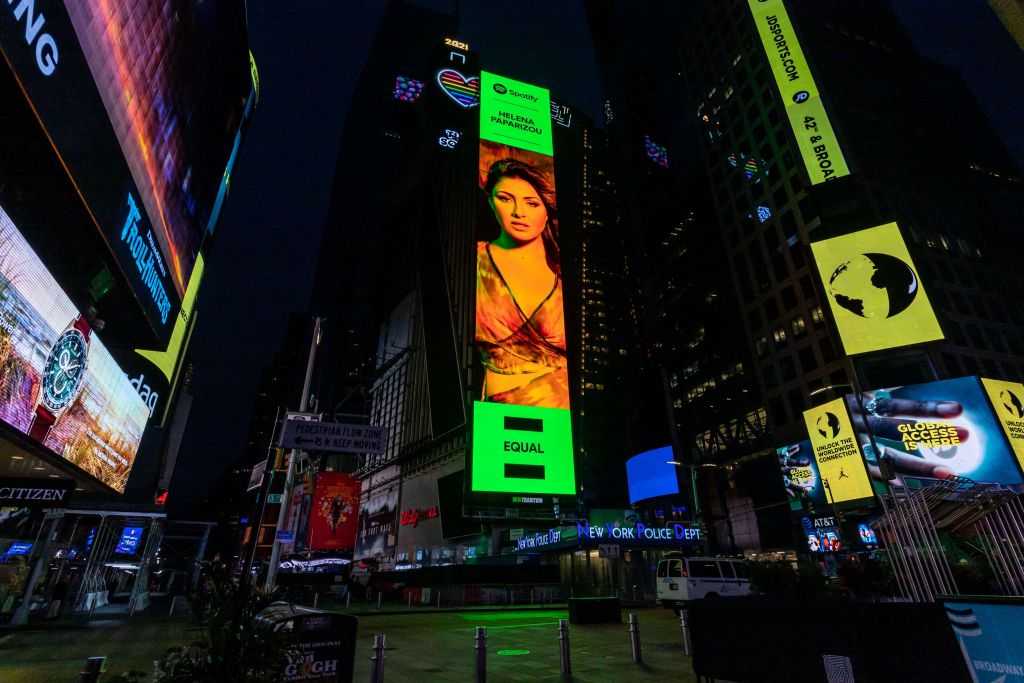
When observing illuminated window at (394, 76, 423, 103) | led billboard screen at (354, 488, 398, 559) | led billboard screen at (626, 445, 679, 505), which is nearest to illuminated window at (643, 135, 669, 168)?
illuminated window at (394, 76, 423, 103)

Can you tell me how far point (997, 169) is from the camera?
6719cm

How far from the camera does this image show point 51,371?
1202cm

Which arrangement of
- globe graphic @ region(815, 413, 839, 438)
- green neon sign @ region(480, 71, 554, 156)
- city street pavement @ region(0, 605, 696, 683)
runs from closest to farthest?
1. city street pavement @ region(0, 605, 696, 683)
2. globe graphic @ region(815, 413, 839, 438)
3. green neon sign @ region(480, 71, 554, 156)

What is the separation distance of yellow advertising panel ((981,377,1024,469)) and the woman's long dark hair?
33.8m

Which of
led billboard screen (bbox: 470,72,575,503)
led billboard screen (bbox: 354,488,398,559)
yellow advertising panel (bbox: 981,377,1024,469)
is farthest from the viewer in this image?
led billboard screen (bbox: 354,488,398,559)

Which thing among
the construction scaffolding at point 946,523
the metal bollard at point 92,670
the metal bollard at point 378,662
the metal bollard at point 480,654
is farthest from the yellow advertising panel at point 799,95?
the metal bollard at point 92,670

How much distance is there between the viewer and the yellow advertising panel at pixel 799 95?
32.9 metres

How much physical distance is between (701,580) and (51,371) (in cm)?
2260

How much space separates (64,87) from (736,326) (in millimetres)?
74059

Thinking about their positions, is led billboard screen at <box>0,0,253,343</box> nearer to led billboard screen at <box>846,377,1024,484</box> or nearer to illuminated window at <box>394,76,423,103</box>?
led billboard screen at <box>846,377,1024,484</box>

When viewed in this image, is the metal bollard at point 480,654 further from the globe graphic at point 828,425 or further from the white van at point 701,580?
the globe graphic at point 828,425

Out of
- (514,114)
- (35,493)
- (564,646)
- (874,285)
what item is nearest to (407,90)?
(514,114)

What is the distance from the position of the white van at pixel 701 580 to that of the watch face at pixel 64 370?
71.5ft

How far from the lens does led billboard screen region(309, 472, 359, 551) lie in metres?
20.5
